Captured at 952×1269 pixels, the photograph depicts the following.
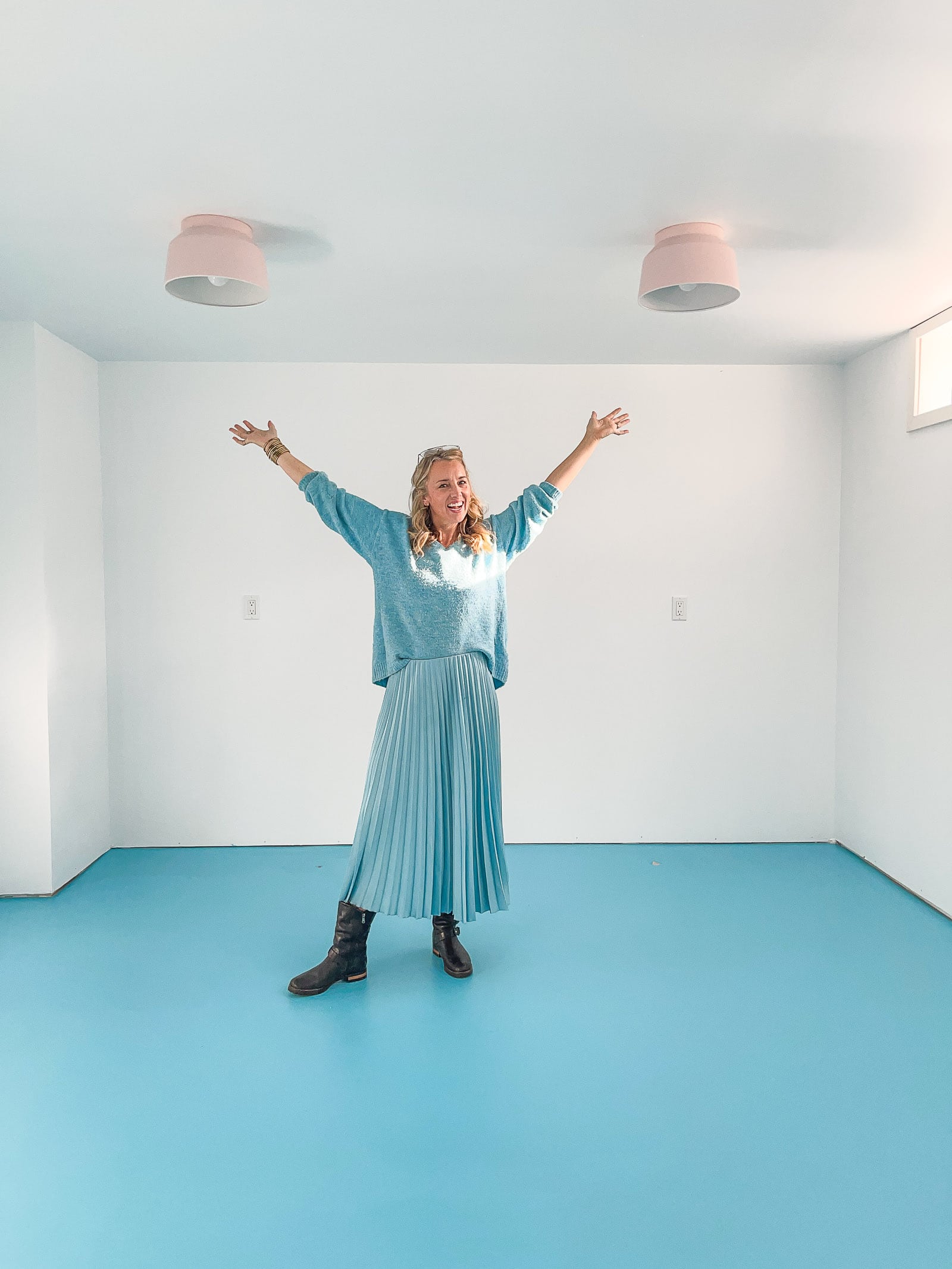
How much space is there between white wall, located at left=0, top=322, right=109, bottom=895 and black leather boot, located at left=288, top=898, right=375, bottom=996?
135cm

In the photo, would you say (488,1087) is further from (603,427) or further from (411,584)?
(603,427)

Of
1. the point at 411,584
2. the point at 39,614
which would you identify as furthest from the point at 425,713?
the point at 39,614

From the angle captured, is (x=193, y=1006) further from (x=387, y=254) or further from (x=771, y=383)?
(x=771, y=383)

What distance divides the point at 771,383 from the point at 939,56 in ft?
7.57

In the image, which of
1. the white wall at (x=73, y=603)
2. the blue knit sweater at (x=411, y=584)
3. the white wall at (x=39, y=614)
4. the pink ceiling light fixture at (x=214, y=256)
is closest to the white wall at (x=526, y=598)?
the white wall at (x=73, y=603)

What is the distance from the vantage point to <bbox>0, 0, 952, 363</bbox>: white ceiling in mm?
1433

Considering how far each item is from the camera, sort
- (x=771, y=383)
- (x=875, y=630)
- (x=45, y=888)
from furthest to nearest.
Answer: (x=771, y=383) < (x=875, y=630) < (x=45, y=888)

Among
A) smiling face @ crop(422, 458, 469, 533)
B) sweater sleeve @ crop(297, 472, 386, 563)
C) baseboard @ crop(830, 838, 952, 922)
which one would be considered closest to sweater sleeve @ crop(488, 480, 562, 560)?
smiling face @ crop(422, 458, 469, 533)

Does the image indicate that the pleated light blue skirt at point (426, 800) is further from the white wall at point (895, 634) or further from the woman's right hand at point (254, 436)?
the white wall at point (895, 634)

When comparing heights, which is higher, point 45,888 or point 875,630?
point 875,630

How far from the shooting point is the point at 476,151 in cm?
183

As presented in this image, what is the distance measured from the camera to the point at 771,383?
3756 millimetres

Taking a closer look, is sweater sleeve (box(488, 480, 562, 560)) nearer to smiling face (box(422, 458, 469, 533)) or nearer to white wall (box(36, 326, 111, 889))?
smiling face (box(422, 458, 469, 533))

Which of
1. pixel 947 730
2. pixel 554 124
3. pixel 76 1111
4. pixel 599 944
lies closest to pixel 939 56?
pixel 554 124
